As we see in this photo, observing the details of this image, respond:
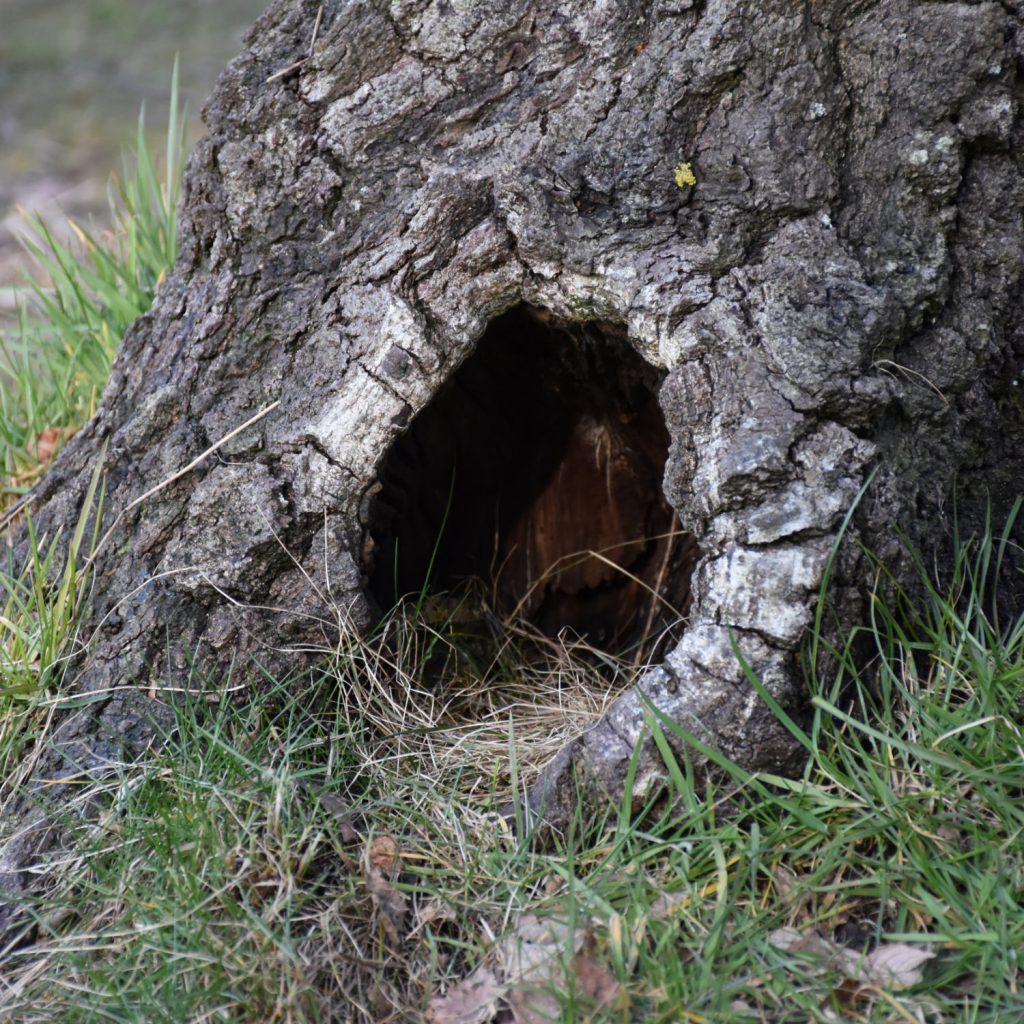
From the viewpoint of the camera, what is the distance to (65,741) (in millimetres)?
2184

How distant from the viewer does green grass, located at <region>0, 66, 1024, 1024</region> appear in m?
1.64

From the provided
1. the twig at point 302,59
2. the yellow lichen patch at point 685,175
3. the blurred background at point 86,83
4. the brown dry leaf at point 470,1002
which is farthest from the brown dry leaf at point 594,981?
the blurred background at point 86,83

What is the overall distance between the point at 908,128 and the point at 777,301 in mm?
422

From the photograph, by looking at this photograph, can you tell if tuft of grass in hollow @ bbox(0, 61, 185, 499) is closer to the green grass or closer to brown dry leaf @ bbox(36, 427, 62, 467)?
brown dry leaf @ bbox(36, 427, 62, 467)

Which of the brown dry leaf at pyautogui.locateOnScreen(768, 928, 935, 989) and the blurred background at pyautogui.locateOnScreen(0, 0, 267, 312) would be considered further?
the blurred background at pyautogui.locateOnScreen(0, 0, 267, 312)

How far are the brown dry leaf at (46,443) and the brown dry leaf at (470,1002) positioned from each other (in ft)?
6.65

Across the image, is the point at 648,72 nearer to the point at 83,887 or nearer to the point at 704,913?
the point at 704,913

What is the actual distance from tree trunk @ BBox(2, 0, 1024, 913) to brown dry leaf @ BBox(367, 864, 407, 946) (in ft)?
1.09

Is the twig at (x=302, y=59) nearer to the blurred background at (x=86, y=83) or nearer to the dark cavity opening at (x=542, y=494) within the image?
the dark cavity opening at (x=542, y=494)

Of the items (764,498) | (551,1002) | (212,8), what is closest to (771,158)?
(764,498)

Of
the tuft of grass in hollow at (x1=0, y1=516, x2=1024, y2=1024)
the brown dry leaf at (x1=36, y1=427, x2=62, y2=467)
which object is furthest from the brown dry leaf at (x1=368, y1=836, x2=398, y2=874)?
the brown dry leaf at (x1=36, y1=427, x2=62, y2=467)

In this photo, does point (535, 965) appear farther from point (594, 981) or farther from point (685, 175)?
point (685, 175)

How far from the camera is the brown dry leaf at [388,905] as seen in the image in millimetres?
1806

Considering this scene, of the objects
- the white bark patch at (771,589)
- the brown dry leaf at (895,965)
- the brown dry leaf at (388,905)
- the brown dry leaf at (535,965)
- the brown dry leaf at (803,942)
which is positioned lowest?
the brown dry leaf at (895,965)
